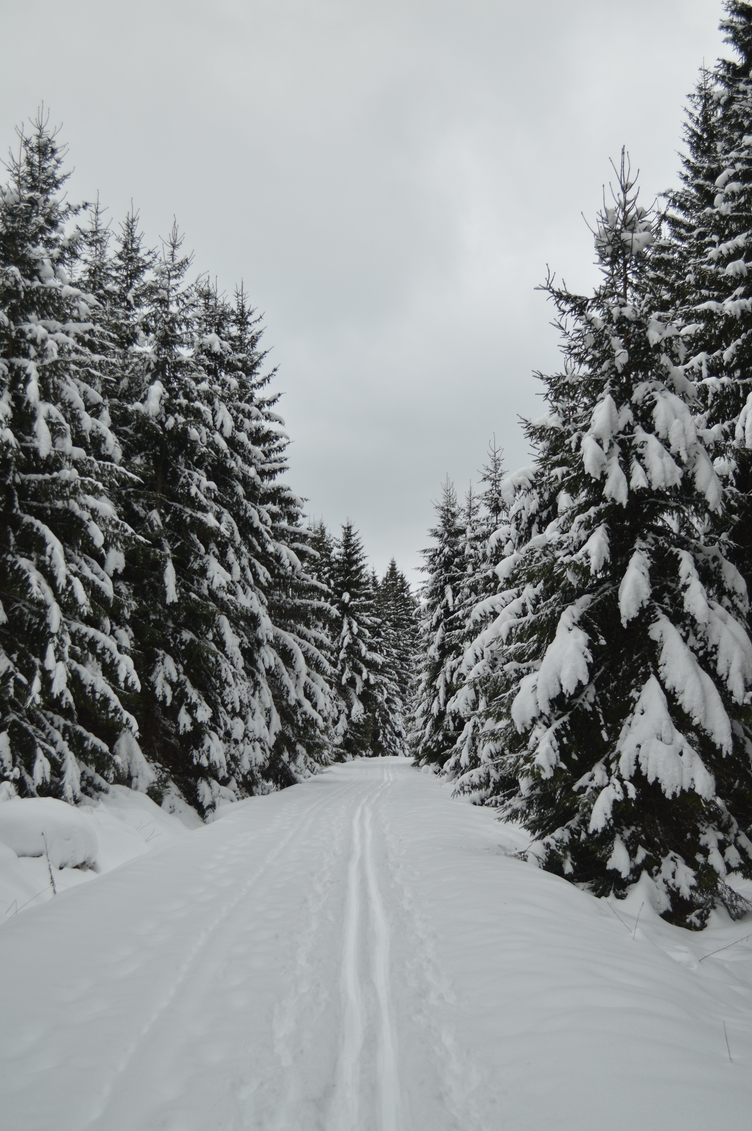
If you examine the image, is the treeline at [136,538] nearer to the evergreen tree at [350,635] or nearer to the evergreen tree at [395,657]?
the evergreen tree at [350,635]

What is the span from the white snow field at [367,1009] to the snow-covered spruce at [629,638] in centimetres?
79

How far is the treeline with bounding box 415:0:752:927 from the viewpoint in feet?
21.4

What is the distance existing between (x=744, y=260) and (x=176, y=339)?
12651 mm

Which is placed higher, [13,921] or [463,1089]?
[13,921]

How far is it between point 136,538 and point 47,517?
5.16 ft

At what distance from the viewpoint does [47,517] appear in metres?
9.41

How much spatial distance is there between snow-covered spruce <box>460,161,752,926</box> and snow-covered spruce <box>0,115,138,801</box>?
22.4ft

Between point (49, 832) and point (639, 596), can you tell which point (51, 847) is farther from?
point (639, 596)

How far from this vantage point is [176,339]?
1420 centimetres

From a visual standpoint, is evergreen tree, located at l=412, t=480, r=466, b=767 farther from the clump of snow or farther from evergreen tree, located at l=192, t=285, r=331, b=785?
the clump of snow

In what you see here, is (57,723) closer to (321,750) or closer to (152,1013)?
(152,1013)

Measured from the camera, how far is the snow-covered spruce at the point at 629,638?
21.2ft

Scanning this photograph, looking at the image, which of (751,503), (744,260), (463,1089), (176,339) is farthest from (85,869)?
(744,260)

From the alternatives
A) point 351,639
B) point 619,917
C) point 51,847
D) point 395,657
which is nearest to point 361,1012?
point 619,917
